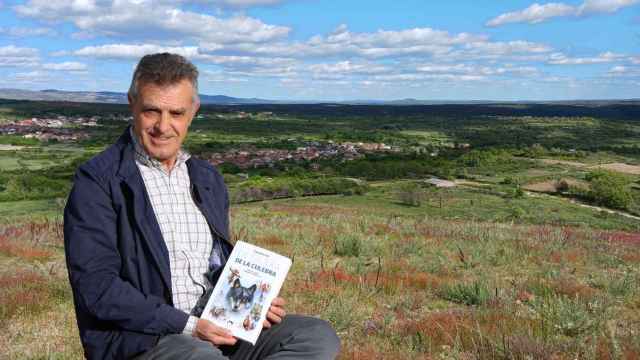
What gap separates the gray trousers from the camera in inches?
101

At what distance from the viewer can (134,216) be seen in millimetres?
2646

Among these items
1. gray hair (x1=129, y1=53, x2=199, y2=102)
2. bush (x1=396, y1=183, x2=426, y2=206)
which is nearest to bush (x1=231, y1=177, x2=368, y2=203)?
bush (x1=396, y1=183, x2=426, y2=206)

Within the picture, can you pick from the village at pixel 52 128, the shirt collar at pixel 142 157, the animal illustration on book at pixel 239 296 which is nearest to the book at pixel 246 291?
the animal illustration on book at pixel 239 296

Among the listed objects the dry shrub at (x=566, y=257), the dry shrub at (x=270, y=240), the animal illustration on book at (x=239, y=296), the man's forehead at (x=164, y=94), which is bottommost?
the dry shrub at (x=566, y=257)

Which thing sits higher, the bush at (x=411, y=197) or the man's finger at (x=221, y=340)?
the man's finger at (x=221, y=340)

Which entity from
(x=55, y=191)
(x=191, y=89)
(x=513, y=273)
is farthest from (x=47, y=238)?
(x=55, y=191)

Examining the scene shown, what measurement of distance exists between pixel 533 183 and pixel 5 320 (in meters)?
67.4

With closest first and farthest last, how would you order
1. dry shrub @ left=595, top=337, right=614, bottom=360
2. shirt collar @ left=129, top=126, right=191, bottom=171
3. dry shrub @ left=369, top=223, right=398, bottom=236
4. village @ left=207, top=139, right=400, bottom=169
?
shirt collar @ left=129, top=126, right=191, bottom=171 < dry shrub @ left=595, top=337, right=614, bottom=360 < dry shrub @ left=369, top=223, right=398, bottom=236 < village @ left=207, top=139, right=400, bottom=169

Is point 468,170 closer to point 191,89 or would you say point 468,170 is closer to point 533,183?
point 533,183

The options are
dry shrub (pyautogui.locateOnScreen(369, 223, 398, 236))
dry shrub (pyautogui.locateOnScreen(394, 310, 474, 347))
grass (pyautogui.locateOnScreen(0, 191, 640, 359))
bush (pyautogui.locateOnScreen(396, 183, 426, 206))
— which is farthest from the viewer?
bush (pyautogui.locateOnScreen(396, 183, 426, 206))

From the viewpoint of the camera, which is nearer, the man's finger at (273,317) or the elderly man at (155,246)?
the elderly man at (155,246)

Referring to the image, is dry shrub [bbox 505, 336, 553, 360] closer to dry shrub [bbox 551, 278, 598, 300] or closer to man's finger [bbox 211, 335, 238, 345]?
man's finger [bbox 211, 335, 238, 345]

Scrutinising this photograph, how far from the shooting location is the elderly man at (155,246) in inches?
100

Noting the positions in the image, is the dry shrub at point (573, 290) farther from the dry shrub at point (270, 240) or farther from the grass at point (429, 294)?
the dry shrub at point (270, 240)
